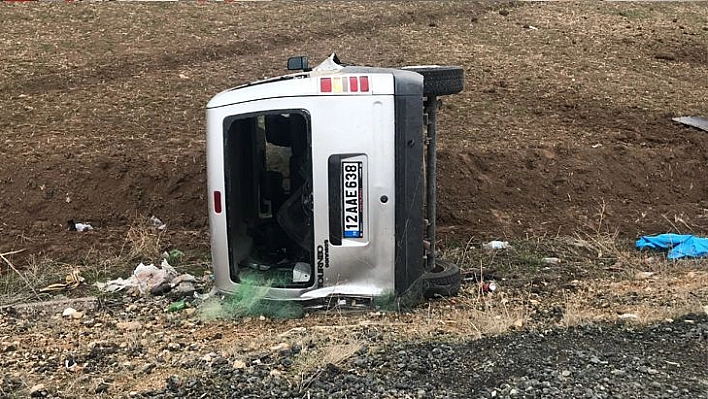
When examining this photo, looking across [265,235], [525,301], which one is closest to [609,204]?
[525,301]

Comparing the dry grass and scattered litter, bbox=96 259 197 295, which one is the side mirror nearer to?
scattered litter, bbox=96 259 197 295

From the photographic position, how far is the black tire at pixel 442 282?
19.1 ft

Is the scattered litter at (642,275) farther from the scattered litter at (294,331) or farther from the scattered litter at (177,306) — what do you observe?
the scattered litter at (177,306)

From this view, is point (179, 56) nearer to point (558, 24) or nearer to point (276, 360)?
point (558, 24)

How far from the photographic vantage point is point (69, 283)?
6.81 meters

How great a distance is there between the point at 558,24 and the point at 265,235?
11613 mm

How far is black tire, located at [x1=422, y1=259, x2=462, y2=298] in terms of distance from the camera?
19.1ft

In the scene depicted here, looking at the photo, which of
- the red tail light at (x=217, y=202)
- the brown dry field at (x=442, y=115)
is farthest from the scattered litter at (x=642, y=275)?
the red tail light at (x=217, y=202)

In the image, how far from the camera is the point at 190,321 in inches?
223

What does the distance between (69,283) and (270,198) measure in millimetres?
2003

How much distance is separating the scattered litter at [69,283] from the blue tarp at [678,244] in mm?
5363

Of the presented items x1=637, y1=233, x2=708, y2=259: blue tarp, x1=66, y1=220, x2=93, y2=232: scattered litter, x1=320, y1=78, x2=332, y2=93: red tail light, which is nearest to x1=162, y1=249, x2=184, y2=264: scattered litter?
x1=66, y1=220, x2=93, y2=232: scattered litter

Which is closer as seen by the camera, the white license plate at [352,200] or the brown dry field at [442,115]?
the white license plate at [352,200]

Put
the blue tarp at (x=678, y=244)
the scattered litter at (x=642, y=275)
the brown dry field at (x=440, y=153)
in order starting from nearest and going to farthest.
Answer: the brown dry field at (x=440, y=153) → the scattered litter at (x=642, y=275) → the blue tarp at (x=678, y=244)
